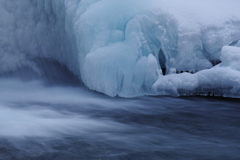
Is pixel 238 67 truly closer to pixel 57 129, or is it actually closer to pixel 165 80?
pixel 165 80

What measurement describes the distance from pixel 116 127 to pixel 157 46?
2194 millimetres

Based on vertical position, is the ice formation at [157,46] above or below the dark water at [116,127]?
above

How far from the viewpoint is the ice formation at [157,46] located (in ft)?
18.5

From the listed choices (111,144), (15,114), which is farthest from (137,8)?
(111,144)

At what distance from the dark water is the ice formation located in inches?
10.7

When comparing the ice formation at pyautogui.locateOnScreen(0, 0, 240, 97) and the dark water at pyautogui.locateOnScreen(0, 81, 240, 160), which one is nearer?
the dark water at pyautogui.locateOnScreen(0, 81, 240, 160)

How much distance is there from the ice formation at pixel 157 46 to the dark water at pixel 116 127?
27 centimetres

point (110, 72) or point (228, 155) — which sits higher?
point (110, 72)

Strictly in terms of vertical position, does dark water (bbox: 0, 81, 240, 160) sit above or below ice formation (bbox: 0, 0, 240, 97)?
below

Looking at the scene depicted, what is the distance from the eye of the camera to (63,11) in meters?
6.71

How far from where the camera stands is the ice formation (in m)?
5.63

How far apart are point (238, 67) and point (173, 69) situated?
105 centimetres

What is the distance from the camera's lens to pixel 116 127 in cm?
427

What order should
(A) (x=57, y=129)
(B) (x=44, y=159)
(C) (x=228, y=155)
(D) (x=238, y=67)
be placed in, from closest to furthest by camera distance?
(B) (x=44, y=159) < (C) (x=228, y=155) < (A) (x=57, y=129) < (D) (x=238, y=67)
